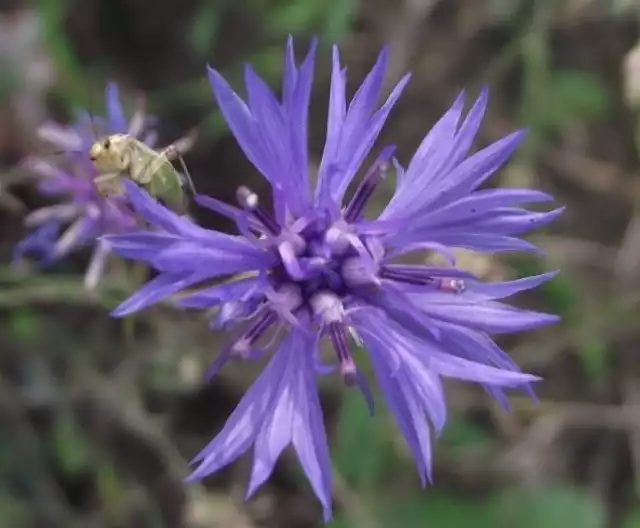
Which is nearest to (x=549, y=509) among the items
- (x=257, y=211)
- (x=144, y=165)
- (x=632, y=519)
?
(x=632, y=519)

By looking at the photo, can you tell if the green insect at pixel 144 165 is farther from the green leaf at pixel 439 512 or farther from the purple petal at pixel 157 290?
the green leaf at pixel 439 512

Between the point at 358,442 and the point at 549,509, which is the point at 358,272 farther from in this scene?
the point at 549,509

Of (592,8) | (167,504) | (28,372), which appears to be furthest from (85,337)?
(592,8)

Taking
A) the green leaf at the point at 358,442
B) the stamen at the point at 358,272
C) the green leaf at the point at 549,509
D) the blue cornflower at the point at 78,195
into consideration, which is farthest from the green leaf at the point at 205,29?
the green leaf at the point at 549,509

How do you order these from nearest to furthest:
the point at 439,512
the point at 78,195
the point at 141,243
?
the point at 141,243
the point at 78,195
the point at 439,512

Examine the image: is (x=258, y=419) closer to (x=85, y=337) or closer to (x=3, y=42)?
(x=85, y=337)

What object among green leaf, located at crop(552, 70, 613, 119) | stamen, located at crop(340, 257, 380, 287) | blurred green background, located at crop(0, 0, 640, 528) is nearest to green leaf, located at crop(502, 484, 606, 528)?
blurred green background, located at crop(0, 0, 640, 528)
